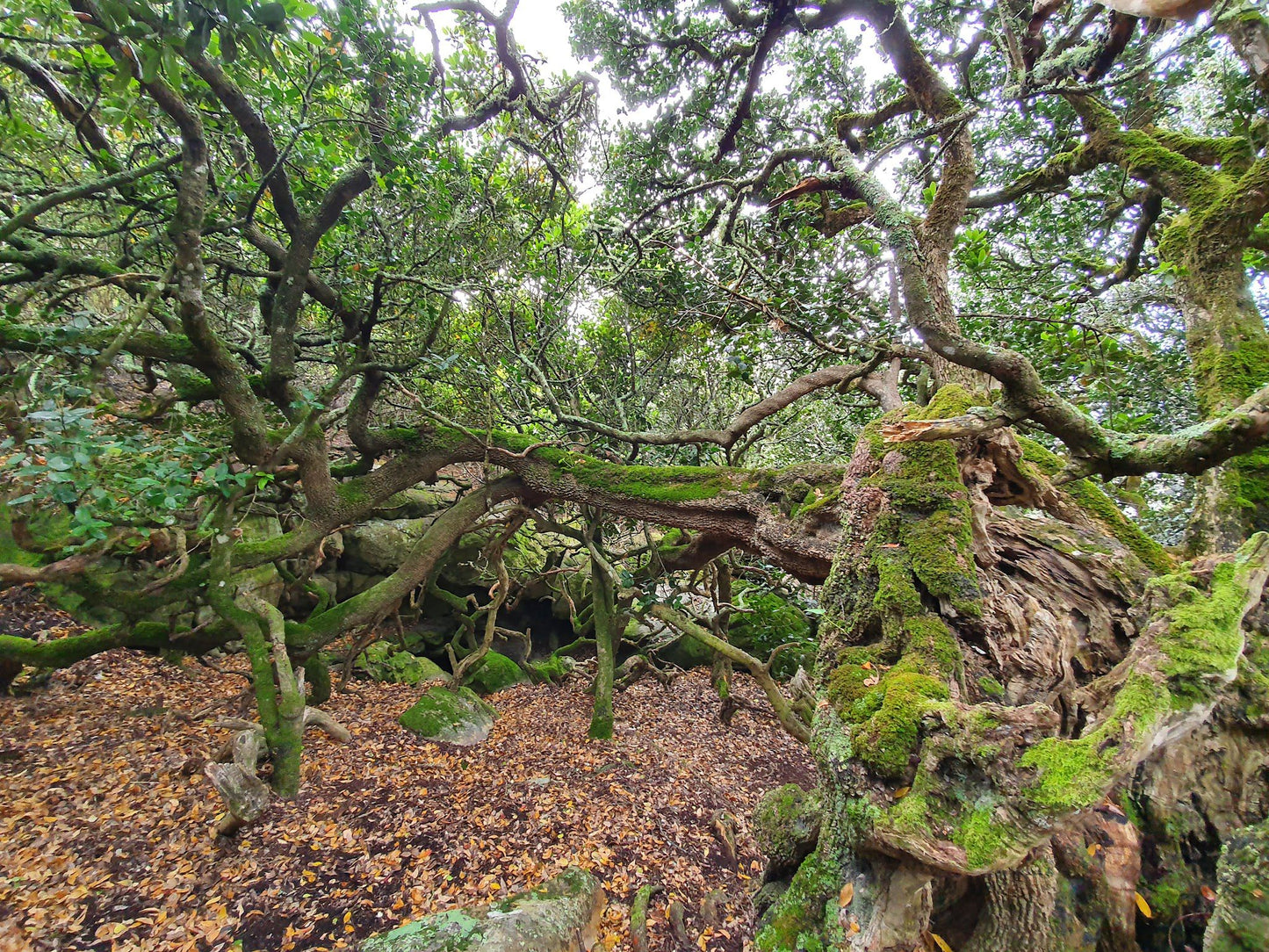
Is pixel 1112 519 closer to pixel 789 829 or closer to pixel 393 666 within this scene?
pixel 789 829

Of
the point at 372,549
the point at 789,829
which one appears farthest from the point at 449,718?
the point at 789,829

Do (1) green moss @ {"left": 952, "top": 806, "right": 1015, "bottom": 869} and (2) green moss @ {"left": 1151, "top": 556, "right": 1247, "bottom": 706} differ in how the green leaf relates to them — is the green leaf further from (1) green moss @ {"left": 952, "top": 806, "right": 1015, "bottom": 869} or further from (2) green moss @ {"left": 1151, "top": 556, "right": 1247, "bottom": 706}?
(2) green moss @ {"left": 1151, "top": 556, "right": 1247, "bottom": 706}

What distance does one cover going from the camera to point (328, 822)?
395 cm

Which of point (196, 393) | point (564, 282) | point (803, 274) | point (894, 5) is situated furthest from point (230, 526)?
point (894, 5)

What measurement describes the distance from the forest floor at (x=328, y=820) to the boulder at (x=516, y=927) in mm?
318

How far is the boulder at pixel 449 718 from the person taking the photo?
552 cm

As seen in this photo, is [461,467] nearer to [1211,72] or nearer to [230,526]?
[230,526]

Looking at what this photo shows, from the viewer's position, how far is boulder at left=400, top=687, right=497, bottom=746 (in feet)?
18.1

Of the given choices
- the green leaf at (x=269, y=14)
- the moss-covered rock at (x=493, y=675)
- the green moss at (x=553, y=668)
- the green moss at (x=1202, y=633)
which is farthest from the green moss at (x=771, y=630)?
the green leaf at (x=269, y=14)

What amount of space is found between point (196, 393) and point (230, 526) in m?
1.23

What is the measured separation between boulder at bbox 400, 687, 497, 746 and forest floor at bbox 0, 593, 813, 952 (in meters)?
0.15

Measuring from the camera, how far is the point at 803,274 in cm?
495

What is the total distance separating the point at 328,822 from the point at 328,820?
19mm

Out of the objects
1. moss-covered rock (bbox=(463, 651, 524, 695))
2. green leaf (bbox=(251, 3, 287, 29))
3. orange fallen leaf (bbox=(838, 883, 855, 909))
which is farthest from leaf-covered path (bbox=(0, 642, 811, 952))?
green leaf (bbox=(251, 3, 287, 29))
